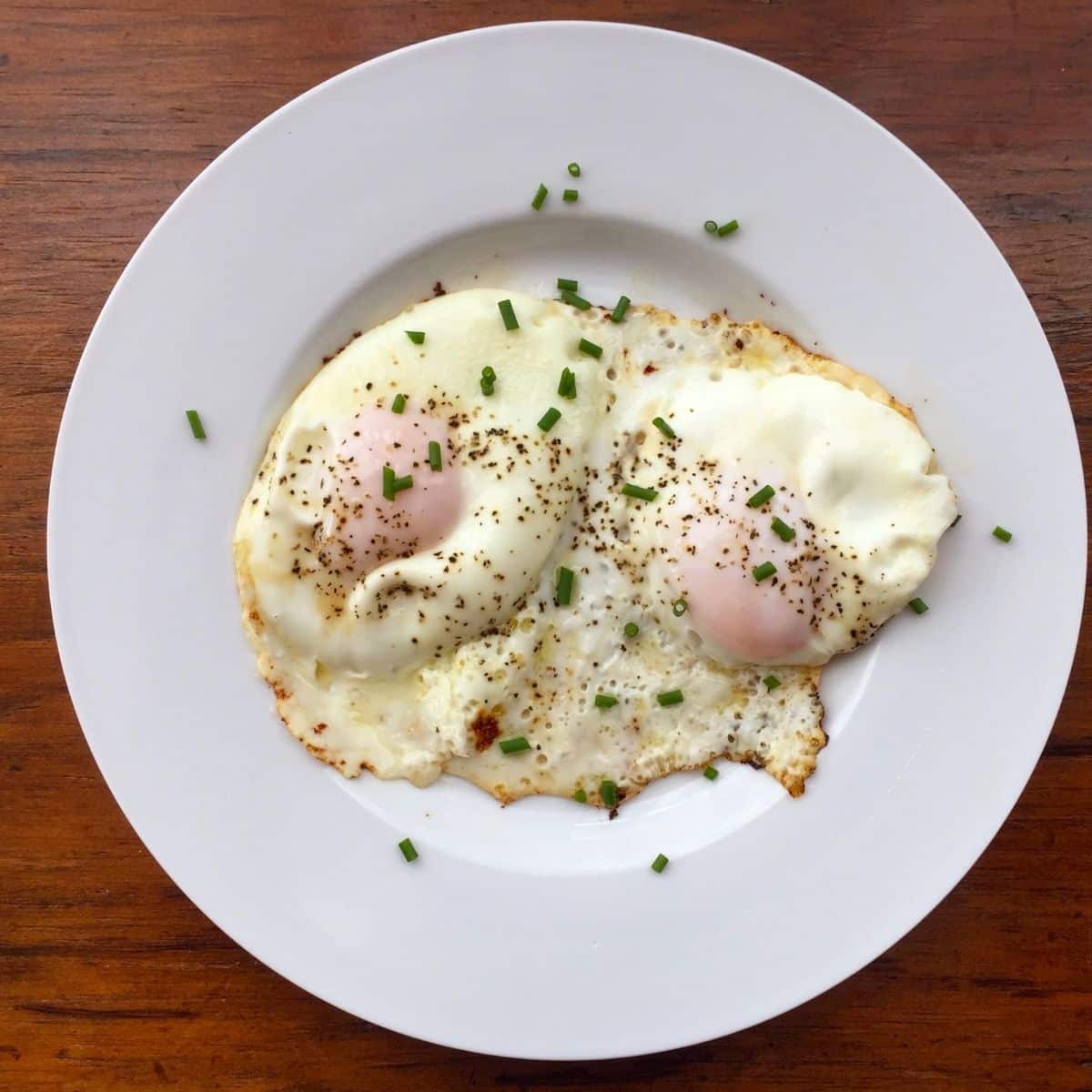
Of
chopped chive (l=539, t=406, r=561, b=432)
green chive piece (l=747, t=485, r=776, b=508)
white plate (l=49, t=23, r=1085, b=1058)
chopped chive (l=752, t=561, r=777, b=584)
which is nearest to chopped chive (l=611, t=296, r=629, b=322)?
white plate (l=49, t=23, r=1085, b=1058)

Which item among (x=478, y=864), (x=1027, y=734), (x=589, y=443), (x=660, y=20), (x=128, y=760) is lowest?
(x=478, y=864)

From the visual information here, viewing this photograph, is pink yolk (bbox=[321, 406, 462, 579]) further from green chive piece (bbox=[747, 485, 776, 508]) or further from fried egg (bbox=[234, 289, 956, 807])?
green chive piece (bbox=[747, 485, 776, 508])

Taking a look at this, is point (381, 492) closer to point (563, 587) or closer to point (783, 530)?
point (563, 587)

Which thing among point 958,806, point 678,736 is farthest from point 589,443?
point 958,806

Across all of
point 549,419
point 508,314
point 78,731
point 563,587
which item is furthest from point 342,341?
point 78,731

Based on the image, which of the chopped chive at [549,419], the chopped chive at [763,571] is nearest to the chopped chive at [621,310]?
the chopped chive at [549,419]

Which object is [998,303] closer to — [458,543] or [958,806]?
[958,806]

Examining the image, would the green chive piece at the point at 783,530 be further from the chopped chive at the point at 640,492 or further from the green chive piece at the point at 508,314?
the green chive piece at the point at 508,314
